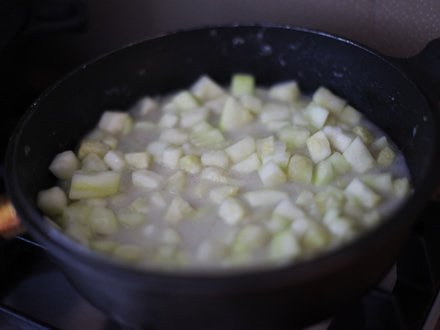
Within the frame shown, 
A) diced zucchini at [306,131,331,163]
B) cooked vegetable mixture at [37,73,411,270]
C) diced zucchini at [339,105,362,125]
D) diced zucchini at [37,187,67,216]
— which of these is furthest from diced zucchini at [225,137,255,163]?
diced zucchini at [37,187,67,216]

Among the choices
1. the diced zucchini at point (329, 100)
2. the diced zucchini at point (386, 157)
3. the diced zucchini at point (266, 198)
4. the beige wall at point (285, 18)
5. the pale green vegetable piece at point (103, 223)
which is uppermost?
the beige wall at point (285, 18)

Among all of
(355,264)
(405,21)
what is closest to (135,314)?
(355,264)

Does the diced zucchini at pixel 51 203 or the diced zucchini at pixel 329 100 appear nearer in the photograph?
the diced zucchini at pixel 51 203

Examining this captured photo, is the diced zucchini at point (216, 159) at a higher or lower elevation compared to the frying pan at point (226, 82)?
lower

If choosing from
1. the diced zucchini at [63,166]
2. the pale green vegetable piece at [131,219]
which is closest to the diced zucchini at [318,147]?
the pale green vegetable piece at [131,219]

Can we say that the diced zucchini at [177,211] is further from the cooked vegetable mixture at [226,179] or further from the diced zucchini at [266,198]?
the diced zucchini at [266,198]

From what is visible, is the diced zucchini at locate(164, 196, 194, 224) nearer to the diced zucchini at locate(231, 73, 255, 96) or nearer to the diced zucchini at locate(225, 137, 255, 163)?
the diced zucchini at locate(225, 137, 255, 163)

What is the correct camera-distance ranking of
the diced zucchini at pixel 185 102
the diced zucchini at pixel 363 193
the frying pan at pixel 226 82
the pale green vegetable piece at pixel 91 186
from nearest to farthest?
1. the frying pan at pixel 226 82
2. the diced zucchini at pixel 363 193
3. the pale green vegetable piece at pixel 91 186
4. the diced zucchini at pixel 185 102

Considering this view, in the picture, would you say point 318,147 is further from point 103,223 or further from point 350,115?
point 103,223
